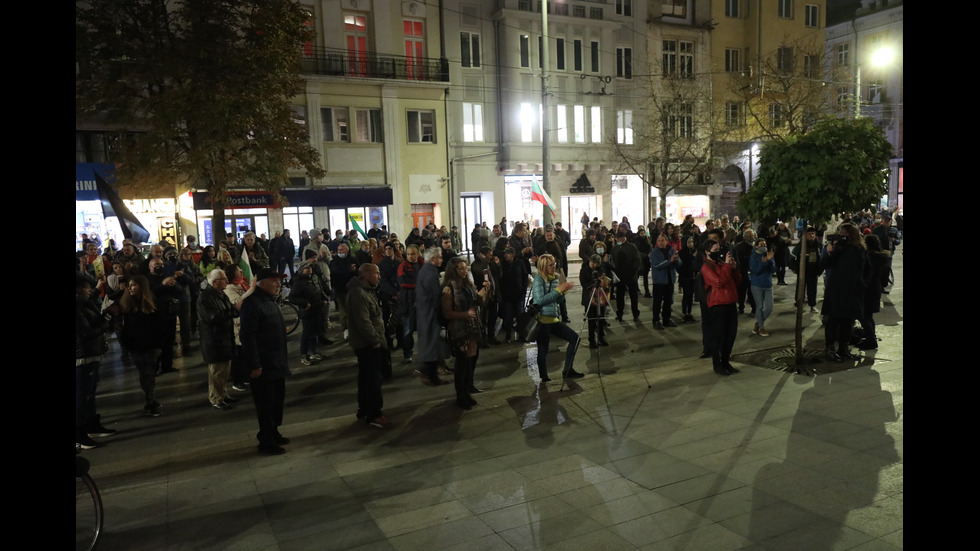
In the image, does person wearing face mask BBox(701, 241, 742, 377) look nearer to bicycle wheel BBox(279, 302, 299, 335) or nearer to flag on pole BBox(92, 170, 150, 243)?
bicycle wheel BBox(279, 302, 299, 335)

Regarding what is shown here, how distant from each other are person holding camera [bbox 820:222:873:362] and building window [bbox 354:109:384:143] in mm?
24846

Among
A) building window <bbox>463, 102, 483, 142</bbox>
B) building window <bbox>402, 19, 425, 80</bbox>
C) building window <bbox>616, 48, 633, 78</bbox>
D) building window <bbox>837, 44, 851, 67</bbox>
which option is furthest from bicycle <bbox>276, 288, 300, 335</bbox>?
building window <bbox>837, 44, 851, 67</bbox>

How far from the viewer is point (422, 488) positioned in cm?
616

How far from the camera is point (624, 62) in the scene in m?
37.9

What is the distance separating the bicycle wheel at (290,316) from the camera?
14023mm

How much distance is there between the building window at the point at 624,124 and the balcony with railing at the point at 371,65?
1065 centimetres

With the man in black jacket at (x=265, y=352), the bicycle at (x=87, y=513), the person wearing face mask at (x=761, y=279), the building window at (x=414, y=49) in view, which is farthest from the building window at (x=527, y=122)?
the bicycle at (x=87, y=513)

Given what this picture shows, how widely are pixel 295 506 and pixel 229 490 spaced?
847mm

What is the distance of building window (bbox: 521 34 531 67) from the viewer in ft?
112

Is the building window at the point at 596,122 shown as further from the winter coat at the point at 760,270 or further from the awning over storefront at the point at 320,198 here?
the winter coat at the point at 760,270

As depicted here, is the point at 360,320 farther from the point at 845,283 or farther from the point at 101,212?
the point at 101,212

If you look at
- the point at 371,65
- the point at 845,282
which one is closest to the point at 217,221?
the point at 371,65

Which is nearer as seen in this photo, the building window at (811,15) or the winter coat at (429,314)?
the winter coat at (429,314)

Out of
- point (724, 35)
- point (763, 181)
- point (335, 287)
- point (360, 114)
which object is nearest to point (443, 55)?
point (360, 114)
